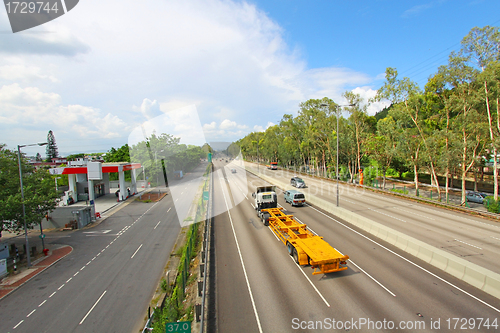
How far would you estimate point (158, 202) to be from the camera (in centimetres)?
3881

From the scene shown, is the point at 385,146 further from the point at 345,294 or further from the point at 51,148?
the point at 51,148

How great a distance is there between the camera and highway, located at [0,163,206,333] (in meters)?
11.4

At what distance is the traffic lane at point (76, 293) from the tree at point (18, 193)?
6513mm

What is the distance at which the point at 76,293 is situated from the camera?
13.8 metres

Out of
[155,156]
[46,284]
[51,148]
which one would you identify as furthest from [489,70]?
[51,148]

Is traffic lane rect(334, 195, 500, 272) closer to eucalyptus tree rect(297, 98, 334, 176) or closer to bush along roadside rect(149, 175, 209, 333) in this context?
bush along roadside rect(149, 175, 209, 333)

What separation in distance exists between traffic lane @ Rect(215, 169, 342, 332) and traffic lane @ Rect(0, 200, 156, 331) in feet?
33.8

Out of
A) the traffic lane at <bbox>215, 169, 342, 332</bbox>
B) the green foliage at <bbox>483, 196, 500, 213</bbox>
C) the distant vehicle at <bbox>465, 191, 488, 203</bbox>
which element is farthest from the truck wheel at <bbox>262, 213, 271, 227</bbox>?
the distant vehicle at <bbox>465, 191, 488, 203</bbox>

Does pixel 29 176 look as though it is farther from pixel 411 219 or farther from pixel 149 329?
pixel 411 219

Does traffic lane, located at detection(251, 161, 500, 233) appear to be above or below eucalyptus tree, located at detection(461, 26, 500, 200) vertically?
below

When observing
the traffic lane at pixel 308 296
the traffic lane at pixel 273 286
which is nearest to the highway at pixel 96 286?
the traffic lane at pixel 273 286

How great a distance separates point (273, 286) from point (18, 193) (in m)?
21.0

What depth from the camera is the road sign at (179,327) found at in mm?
6578

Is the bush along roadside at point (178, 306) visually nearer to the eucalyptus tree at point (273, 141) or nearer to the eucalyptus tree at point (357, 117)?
the eucalyptus tree at point (357, 117)
